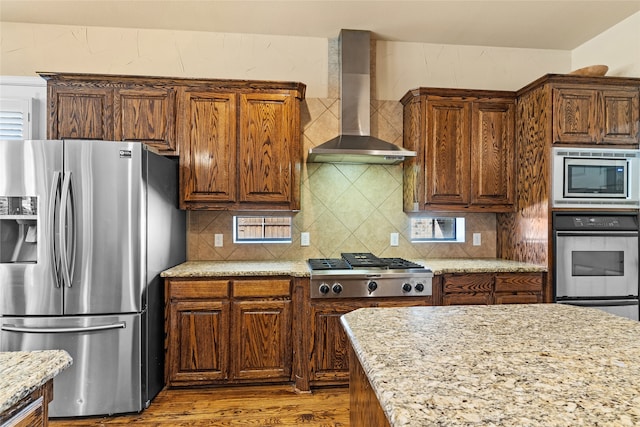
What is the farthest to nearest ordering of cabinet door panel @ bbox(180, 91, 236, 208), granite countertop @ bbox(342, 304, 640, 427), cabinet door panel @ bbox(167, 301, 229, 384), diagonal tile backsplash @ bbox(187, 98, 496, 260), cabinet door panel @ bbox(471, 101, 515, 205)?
diagonal tile backsplash @ bbox(187, 98, 496, 260) → cabinet door panel @ bbox(471, 101, 515, 205) → cabinet door panel @ bbox(180, 91, 236, 208) → cabinet door panel @ bbox(167, 301, 229, 384) → granite countertop @ bbox(342, 304, 640, 427)

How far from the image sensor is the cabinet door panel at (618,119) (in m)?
2.89

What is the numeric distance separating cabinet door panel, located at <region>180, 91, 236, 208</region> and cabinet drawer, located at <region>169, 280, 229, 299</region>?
0.67m

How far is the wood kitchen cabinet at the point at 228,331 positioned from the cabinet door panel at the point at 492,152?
187 cm

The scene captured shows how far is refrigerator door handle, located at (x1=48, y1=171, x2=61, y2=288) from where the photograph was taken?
7.70 feet

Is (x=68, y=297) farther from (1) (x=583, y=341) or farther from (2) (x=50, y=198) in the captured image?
(1) (x=583, y=341)

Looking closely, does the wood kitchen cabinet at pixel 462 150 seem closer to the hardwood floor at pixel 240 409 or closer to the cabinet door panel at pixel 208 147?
the cabinet door panel at pixel 208 147

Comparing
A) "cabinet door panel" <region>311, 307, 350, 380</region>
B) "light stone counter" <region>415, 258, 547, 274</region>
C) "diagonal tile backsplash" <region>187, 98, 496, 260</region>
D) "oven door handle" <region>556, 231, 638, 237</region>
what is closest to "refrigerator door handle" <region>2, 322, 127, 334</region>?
"diagonal tile backsplash" <region>187, 98, 496, 260</region>

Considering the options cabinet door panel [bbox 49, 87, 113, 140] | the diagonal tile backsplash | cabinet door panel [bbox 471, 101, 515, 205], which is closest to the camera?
cabinet door panel [bbox 49, 87, 113, 140]

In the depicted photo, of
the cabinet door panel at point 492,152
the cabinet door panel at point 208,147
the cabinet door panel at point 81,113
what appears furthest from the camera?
the cabinet door panel at point 492,152

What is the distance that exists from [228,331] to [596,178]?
303 centimetres

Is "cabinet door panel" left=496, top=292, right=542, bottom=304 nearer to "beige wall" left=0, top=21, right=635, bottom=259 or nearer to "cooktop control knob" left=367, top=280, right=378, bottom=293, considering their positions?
"beige wall" left=0, top=21, right=635, bottom=259

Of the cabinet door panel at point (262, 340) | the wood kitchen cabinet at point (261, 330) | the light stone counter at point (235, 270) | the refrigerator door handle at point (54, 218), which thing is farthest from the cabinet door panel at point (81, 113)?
the cabinet door panel at point (262, 340)

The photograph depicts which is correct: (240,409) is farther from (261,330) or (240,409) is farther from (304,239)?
(304,239)

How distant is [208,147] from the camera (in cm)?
297
